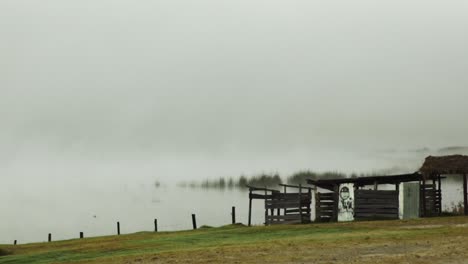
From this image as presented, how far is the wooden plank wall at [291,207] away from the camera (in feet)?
158

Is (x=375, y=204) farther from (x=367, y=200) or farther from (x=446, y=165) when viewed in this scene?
(x=446, y=165)

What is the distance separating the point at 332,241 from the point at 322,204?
803 inches

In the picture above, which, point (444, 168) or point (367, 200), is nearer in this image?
point (444, 168)

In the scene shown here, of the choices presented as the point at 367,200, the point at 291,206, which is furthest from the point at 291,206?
the point at 367,200

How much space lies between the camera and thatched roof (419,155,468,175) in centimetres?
4228

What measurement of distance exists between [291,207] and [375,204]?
6.64 meters

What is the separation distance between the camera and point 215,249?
27.1m

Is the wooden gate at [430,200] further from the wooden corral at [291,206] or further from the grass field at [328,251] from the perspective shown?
the grass field at [328,251]

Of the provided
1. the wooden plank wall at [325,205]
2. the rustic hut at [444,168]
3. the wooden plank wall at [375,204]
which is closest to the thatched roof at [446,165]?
the rustic hut at [444,168]

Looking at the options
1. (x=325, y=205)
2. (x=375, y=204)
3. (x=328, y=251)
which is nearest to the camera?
(x=328, y=251)

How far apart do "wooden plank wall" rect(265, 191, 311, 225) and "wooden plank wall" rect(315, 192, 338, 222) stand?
1089 millimetres

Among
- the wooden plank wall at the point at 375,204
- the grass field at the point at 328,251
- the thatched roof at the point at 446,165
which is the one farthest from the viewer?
the wooden plank wall at the point at 375,204

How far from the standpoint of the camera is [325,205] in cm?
4791

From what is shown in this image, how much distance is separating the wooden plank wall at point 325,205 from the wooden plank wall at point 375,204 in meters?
1.84
